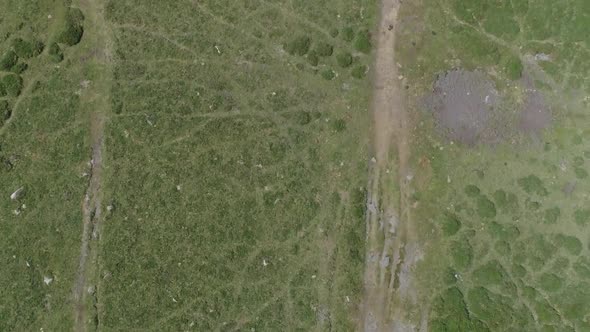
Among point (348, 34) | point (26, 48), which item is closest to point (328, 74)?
point (348, 34)

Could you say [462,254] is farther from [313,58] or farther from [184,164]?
[184,164]

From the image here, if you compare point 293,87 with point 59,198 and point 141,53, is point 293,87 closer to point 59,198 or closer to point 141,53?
point 141,53

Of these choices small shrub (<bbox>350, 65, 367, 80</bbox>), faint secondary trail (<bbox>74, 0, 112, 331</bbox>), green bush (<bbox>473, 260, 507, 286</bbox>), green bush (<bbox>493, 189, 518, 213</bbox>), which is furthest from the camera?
small shrub (<bbox>350, 65, 367, 80</bbox>)

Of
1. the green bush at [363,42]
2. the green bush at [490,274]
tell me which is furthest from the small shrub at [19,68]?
the green bush at [490,274]

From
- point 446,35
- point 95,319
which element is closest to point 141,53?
point 95,319

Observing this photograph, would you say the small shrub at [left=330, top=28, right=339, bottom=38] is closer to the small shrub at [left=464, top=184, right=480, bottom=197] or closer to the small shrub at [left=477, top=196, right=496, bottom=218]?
the small shrub at [left=464, top=184, right=480, bottom=197]

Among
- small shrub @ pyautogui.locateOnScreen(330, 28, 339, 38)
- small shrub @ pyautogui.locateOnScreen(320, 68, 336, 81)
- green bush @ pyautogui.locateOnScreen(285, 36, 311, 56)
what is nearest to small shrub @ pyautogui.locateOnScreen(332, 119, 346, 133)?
small shrub @ pyautogui.locateOnScreen(320, 68, 336, 81)

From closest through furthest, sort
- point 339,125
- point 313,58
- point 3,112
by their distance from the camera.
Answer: point 339,125, point 313,58, point 3,112
